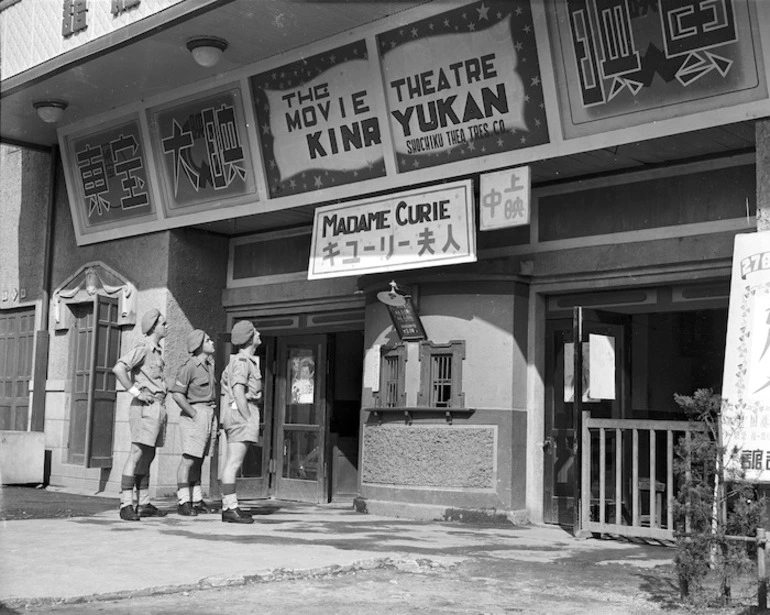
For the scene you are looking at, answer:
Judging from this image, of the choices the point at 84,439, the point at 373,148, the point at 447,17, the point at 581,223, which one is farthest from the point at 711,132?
the point at 84,439

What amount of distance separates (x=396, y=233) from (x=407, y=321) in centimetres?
93

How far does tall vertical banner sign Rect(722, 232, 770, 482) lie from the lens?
7.58m

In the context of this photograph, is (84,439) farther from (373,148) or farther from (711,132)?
(711,132)

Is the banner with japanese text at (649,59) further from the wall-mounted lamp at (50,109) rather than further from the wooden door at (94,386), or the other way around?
the wooden door at (94,386)

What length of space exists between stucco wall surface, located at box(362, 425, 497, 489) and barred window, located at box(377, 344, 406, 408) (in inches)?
10.5

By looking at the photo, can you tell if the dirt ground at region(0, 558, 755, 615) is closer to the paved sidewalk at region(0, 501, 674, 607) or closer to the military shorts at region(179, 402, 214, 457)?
the paved sidewalk at region(0, 501, 674, 607)

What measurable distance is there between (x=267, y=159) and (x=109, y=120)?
2.82m

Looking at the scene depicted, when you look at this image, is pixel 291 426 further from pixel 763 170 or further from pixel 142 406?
pixel 763 170

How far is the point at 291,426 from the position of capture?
1395 centimetres

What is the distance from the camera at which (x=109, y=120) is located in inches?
538

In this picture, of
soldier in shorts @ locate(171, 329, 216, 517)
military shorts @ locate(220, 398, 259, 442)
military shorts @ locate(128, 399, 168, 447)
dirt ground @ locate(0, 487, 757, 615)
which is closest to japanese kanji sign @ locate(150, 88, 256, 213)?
soldier in shorts @ locate(171, 329, 216, 517)

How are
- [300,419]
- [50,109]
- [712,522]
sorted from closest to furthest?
[712,522], [50,109], [300,419]

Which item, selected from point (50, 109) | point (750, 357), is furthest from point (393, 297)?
point (50, 109)

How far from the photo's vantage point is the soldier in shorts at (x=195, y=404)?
10453mm
